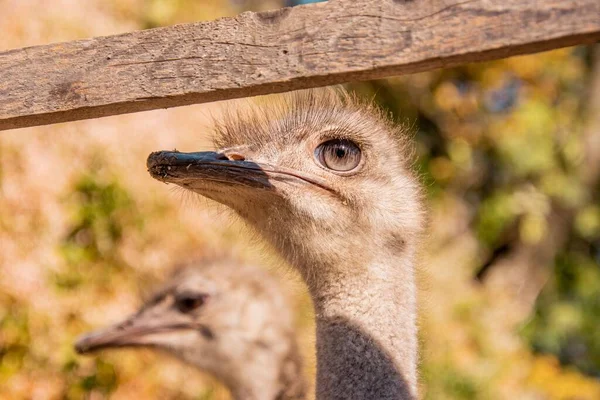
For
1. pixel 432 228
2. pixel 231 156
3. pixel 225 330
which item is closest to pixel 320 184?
pixel 231 156

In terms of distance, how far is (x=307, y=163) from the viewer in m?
2.51

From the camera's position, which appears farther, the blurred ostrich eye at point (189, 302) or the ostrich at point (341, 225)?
the blurred ostrich eye at point (189, 302)

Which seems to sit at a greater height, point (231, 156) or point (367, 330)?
point (231, 156)

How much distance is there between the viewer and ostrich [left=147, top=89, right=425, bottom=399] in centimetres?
242

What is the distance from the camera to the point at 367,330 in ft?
8.13

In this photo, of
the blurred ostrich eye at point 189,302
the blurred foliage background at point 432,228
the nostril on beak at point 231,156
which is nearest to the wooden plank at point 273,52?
the nostril on beak at point 231,156

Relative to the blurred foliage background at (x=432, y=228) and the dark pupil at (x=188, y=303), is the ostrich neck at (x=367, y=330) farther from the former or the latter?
the dark pupil at (x=188, y=303)

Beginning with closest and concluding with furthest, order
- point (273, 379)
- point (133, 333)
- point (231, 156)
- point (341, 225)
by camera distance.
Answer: point (231, 156) < point (341, 225) < point (273, 379) < point (133, 333)

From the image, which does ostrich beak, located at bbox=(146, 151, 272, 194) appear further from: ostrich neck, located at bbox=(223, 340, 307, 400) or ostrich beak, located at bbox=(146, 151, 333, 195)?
ostrich neck, located at bbox=(223, 340, 307, 400)

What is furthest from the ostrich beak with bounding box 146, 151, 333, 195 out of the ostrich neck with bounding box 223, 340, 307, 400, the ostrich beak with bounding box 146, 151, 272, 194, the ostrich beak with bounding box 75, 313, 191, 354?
the ostrich beak with bounding box 75, 313, 191, 354

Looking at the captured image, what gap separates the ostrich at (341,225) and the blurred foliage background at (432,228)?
0.95ft

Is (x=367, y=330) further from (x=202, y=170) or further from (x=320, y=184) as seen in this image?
(x=202, y=170)

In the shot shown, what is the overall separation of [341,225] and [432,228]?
975 mm

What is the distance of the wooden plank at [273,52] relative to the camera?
4.94 ft
